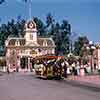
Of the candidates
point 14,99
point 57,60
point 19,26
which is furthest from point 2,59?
point 14,99

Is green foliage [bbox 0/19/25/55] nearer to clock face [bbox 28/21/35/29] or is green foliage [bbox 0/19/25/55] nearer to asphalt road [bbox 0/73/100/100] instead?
clock face [bbox 28/21/35/29]

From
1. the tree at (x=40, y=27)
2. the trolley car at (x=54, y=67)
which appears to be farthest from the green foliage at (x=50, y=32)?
the trolley car at (x=54, y=67)

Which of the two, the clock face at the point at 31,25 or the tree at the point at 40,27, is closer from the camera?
the clock face at the point at 31,25

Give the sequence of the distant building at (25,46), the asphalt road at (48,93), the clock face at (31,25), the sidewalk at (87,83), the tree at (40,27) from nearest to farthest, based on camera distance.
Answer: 1. the asphalt road at (48,93)
2. the sidewalk at (87,83)
3. the clock face at (31,25)
4. the distant building at (25,46)
5. the tree at (40,27)

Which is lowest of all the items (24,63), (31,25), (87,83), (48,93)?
(48,93)

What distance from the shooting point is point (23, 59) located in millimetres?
128375

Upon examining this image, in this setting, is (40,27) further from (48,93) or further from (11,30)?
(48,93)

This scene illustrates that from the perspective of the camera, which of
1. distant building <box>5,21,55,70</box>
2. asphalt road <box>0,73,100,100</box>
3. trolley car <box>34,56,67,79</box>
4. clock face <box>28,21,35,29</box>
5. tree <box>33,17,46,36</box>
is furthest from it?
tree <box>33,17,46,36</box>

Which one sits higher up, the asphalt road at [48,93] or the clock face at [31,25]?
the clock face at [31,25]

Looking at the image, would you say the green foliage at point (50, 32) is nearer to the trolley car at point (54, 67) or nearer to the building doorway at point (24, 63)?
the building doorway at point (24, 63)

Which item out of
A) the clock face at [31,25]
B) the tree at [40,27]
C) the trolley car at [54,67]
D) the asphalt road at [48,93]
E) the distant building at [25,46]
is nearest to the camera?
the asphalt road at [48,93]

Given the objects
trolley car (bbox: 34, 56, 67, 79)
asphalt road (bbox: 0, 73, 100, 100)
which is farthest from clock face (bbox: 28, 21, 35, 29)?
asphalt road (bbox: 0, 73, 100, 100)

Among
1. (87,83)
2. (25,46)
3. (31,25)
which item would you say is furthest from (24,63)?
(87,83)

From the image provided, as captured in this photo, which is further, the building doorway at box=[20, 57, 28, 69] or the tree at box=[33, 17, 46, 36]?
the tree at box=[33, 17, 46, 36]
